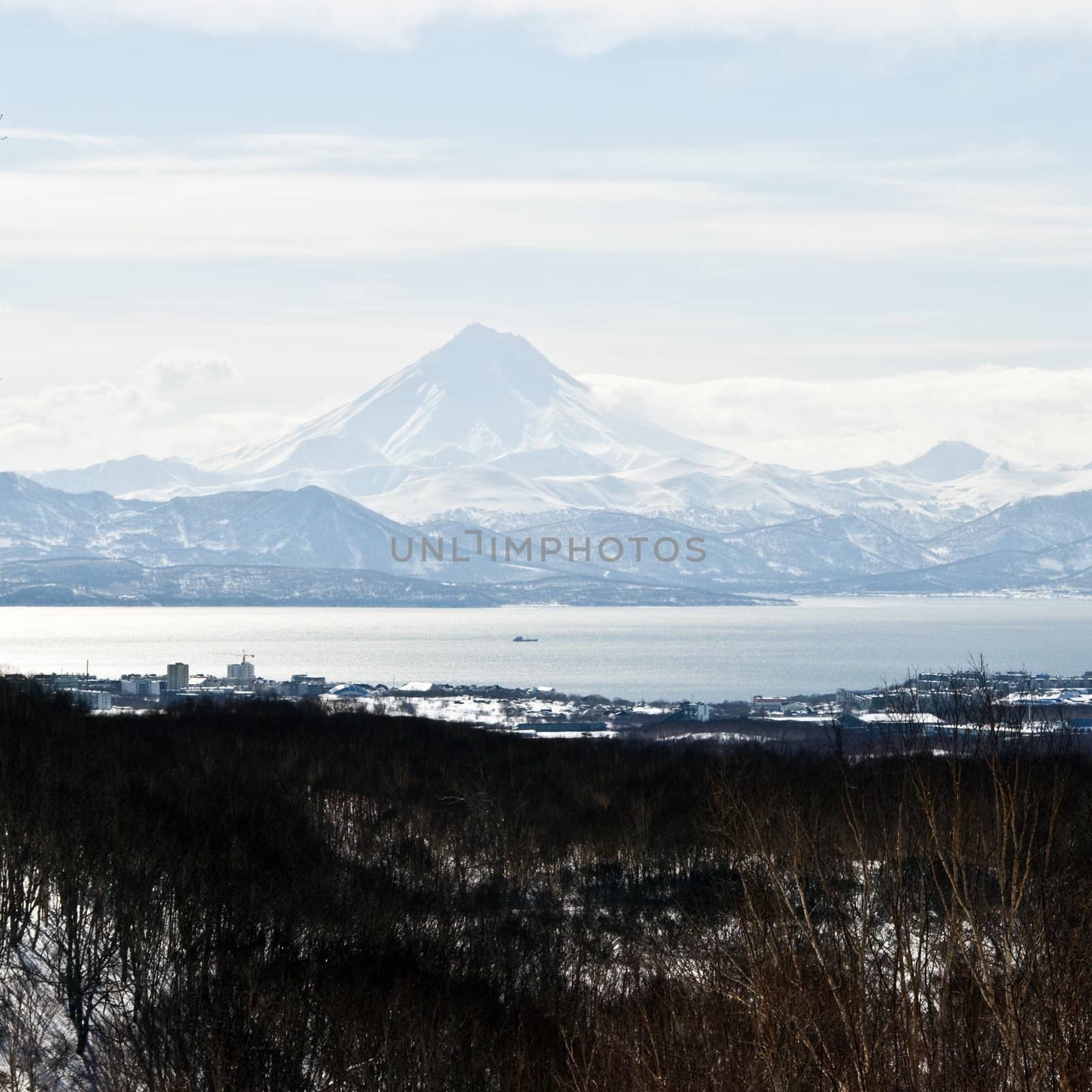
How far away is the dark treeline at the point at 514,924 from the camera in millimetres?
7871

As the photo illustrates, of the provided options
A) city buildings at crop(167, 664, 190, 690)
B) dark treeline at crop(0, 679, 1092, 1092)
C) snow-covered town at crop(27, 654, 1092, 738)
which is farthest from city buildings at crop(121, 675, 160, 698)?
dark treeline at crop(0, 679, 1092, 1092)

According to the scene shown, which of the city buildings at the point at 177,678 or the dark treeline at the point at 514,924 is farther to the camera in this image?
the city buildings at the point at 177,678

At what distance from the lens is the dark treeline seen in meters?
7.87

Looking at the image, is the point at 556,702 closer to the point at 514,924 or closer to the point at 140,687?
the point at 140,687

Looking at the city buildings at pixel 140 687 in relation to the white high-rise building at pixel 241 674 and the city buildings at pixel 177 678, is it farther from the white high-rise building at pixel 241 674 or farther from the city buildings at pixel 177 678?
the white high-rise building at pixel 241 674

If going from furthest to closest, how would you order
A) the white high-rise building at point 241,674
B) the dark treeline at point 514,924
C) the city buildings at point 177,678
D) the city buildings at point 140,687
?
the white high-rise building at point 241,674 < the city buildings at point 177,678 < the city buildings at point 140,687 < the dark treeline at point 514,924

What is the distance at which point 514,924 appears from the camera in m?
25.7

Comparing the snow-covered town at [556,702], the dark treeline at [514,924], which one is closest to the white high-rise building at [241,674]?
the snow-covered town at [556,702]

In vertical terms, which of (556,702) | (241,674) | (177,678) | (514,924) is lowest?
(556,702)

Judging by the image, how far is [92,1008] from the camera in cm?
1695

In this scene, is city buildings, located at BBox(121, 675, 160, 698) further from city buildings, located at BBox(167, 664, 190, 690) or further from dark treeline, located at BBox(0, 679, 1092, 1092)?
dark treeline, located at BBox(0, 679, 1092, 1092)

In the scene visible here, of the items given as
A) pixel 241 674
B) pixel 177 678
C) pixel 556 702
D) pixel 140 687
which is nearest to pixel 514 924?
pixel 556 702

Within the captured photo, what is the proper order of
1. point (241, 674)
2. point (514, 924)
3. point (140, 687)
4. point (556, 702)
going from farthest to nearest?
1. point (241, 674)
2. point (556, 702)
3. point (140, 687)
4. point (514, 924)

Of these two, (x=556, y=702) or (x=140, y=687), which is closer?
(x=140, y=687)
